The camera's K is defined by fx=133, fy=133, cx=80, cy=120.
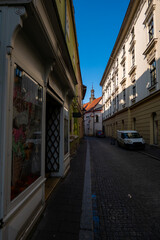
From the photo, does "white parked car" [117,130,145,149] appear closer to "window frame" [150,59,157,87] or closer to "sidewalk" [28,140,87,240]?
"window frame" [150,59,157,87]

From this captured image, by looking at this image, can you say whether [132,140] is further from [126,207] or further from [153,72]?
[126,207]

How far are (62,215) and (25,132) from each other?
75.2 inches

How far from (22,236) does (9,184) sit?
0.95 meters

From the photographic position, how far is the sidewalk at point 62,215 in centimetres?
224

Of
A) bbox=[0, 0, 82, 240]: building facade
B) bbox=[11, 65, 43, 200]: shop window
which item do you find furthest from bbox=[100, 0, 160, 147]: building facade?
bbox=[11, 65, 43, 200]: shop window

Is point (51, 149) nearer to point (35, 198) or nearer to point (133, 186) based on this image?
point (35, 198)

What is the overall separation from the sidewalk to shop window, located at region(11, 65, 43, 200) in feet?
2.77

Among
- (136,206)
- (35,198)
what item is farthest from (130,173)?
(35,198)

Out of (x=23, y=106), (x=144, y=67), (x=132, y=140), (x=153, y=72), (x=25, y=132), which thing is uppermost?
(x=144, y=67)

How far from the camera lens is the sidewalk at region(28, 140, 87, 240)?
88.0 inches

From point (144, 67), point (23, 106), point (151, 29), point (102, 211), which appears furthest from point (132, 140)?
point (23, 106)

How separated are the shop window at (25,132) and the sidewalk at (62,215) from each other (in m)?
0.84

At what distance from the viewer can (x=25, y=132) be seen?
2258 mm

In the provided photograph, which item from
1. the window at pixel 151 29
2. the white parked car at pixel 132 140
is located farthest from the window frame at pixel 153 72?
the white parked car at pixel 132 140
